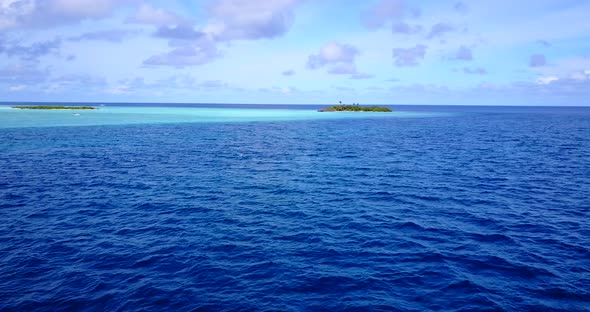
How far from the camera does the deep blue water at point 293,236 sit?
17406 mm

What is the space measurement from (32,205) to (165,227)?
496 inches

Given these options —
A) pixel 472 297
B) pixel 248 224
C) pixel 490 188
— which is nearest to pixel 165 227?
pixel 248 224

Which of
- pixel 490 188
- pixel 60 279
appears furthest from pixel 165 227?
pixel 490 188

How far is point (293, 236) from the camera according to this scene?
24.3 meters

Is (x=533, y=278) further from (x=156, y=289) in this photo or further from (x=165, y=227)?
(x=165, y=227)

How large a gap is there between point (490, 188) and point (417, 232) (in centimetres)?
1527

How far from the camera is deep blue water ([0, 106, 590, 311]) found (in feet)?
57.1

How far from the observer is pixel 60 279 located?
61.6 ft

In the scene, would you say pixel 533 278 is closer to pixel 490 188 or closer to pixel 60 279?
pixel 490 188

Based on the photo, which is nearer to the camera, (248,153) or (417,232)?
(417,232)

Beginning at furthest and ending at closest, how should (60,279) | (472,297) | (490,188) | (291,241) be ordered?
(490,188), (291,241), (60,279), (472,297)

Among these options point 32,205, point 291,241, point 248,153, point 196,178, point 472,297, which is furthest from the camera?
point 248,153

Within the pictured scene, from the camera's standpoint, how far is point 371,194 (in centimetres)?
3425

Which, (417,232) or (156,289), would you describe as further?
(417,232)
